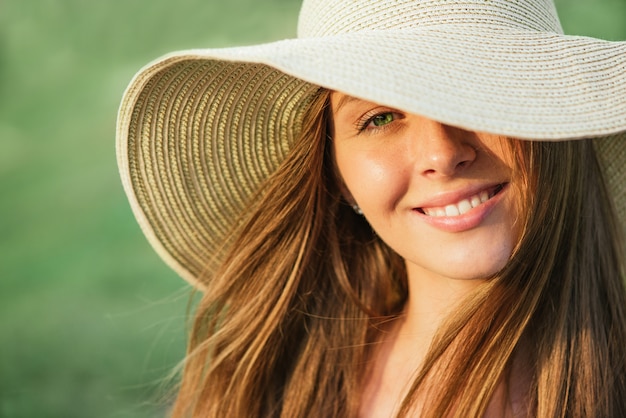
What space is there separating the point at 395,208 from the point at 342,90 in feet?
1.70

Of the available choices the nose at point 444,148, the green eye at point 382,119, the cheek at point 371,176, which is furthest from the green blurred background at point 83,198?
the nose at point 444,148

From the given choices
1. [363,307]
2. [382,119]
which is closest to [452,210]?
[382,119]

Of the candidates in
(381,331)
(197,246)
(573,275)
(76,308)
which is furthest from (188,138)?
(76,308)

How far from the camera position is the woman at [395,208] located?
133 centimetres

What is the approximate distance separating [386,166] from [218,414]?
0.93 metres

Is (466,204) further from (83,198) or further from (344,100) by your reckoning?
(83,198)

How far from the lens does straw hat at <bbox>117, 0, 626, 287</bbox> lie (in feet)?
4.09

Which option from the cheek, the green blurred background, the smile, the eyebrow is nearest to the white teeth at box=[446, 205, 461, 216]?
the smile

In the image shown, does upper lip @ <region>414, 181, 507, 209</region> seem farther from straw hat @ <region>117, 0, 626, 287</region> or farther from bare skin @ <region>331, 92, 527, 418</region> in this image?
straw hat @ <region>117, 0, 626, 287</region>

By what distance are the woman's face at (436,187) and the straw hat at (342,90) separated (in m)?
0.20

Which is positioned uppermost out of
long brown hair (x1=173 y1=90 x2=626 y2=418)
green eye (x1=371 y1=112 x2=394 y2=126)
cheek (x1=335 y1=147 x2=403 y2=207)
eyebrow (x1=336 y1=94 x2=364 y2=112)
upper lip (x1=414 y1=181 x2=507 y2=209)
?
eyebrow (x1=336 y1=94 x2=364 y2=112)

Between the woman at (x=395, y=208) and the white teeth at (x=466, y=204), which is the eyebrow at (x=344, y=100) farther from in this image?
the white teeth at (x=466, y=204)

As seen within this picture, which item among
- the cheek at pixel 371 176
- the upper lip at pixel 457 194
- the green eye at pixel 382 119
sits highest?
the green eye at pixel 382 119

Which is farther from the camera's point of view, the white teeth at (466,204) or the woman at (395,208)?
the white teeth at (466,204)
